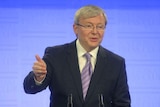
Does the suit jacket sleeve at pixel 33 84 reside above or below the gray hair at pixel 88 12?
below

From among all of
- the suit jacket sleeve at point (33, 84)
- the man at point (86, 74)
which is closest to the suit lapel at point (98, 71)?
the man at point (86, 74)

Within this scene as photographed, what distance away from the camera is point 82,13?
1.73 meters

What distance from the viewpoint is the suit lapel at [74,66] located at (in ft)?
5.60

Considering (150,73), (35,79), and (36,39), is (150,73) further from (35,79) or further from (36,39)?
(35,79)

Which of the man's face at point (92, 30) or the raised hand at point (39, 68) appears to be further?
the man's face at point (92, 30)

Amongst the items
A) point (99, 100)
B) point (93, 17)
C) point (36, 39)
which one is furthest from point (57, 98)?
point (36, 39)

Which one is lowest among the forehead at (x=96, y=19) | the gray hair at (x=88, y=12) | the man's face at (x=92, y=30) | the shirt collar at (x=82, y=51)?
the shirt collar at (x=82, y=51)

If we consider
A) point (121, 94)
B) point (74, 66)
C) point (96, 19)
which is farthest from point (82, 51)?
point (121, 94)

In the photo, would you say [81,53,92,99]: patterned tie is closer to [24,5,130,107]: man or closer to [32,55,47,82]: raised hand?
[24,5,130,107]: man

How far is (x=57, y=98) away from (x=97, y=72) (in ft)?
0.82

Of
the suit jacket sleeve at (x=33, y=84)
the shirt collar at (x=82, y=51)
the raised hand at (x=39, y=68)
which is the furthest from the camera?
the shirt collar at (x=82, y=51)

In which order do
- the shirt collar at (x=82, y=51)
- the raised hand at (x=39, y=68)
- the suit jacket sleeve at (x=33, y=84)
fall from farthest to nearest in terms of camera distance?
the shirt collar at (x=82, y=51) < the suit jacket sleeve at (x=33, y=84) < the raised hand at (x=39, y=68)

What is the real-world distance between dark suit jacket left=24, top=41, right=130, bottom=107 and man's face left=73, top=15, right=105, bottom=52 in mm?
117

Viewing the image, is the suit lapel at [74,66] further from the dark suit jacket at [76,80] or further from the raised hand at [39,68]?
the raised hand at [39,68]
